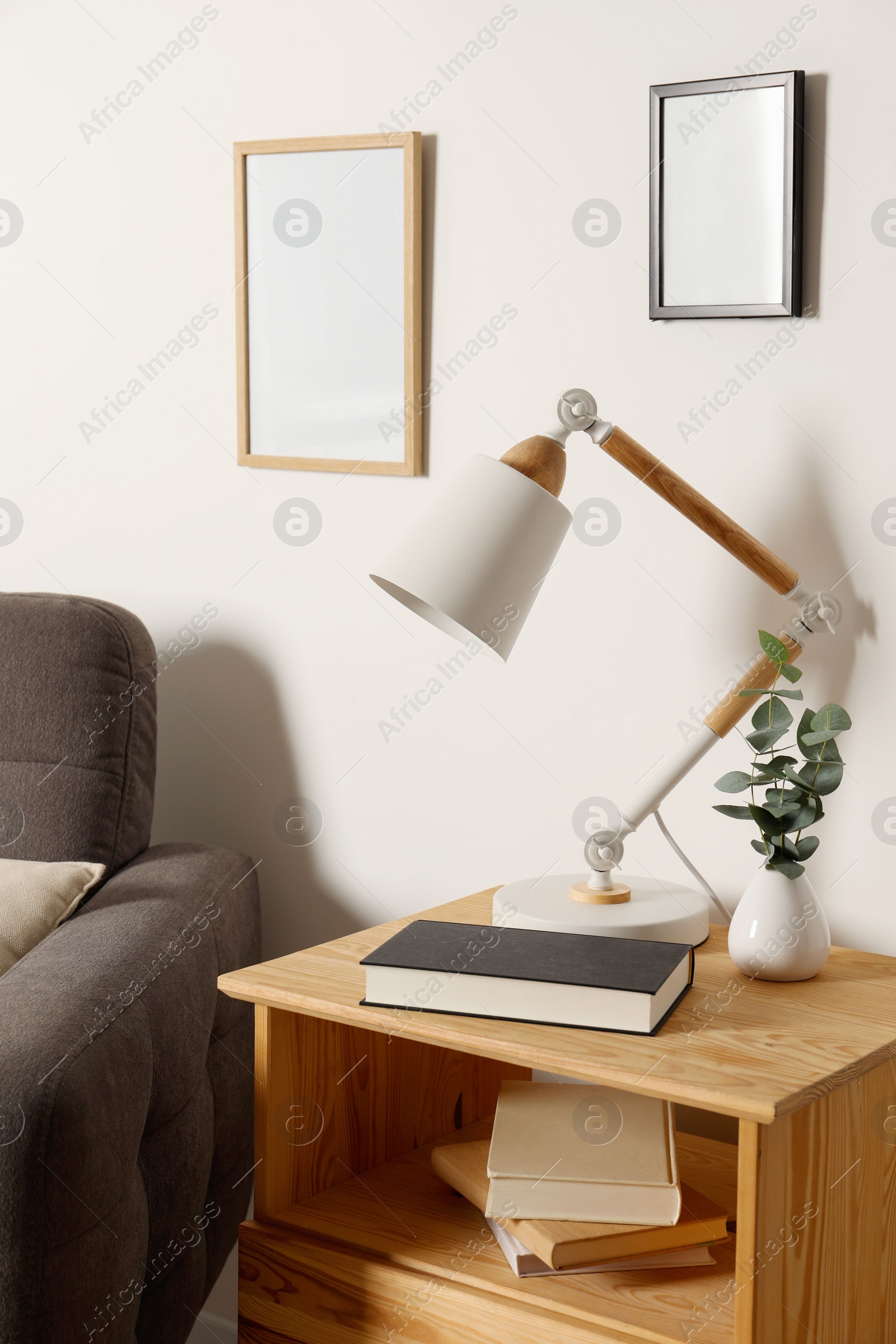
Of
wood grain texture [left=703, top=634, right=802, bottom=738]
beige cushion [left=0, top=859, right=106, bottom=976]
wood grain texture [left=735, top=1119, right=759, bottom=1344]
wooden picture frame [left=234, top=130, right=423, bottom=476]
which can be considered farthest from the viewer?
wooden picture frame [left=234, top=130, right=423, bottom=476]

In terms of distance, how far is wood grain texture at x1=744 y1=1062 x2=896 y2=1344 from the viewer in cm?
91

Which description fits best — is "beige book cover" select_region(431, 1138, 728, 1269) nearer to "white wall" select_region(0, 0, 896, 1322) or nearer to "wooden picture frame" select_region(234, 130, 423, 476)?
"white wall" select_region(0, 0, 896, 1322)

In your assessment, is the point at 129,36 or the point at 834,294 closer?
the point at 834,294

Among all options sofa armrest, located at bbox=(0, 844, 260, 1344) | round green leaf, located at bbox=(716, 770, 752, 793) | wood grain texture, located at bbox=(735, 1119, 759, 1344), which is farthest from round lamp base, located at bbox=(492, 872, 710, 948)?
sofa armrest, located at bbox=(0, 844, 260, 1344)

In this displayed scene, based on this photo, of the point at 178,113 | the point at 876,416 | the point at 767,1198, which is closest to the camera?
the point at 767,1198

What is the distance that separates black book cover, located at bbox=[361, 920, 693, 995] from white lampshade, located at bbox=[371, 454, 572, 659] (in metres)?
0.25

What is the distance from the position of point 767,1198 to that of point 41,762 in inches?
40.0

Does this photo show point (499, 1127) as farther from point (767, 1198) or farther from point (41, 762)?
point (41, 762)

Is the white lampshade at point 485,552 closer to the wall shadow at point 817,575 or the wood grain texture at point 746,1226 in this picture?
the wall shadow at point 817,575

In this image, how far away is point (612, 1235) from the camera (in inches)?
40.0

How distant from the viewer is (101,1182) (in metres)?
1.10

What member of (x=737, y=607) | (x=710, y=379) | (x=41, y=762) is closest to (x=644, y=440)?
(x=710, y=379)

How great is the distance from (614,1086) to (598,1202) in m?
0.15

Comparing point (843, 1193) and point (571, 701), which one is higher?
point (571, 701)
